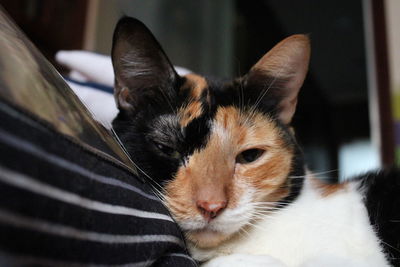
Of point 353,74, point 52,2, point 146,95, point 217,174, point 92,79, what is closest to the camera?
point 217,174

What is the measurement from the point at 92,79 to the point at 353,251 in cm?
118

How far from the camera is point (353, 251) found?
0.81m

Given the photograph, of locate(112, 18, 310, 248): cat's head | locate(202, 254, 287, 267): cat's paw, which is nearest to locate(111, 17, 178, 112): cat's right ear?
locate(112, 18, 310, 248): cat's head

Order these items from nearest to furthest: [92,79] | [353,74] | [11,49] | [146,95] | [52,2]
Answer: [11,49], [146,95], [92,79], [52,2], [353,74]

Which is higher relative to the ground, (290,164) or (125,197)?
(125,197)

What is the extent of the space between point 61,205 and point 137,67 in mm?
549

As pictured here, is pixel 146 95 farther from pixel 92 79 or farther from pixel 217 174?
pixel 92 79

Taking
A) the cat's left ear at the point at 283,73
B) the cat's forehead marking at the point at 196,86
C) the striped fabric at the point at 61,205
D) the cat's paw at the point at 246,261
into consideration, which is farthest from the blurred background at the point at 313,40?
the striped fabric at the point at 61,205

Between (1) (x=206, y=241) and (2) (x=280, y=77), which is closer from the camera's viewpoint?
(1) (x=206, y=241)

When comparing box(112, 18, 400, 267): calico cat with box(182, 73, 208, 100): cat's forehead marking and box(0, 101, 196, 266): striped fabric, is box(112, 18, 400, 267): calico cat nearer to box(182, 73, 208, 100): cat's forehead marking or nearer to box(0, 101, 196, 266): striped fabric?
box(182, 73, 208, 100): cat's forehead marking

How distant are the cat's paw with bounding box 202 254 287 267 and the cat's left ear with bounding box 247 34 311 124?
0.42 meters

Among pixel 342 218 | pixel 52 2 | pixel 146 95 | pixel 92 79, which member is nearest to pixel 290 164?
pixel 342 218

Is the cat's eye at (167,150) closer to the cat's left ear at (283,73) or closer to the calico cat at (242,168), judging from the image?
the calico cat at (242,168)

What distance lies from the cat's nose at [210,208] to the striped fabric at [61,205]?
0.53ft
